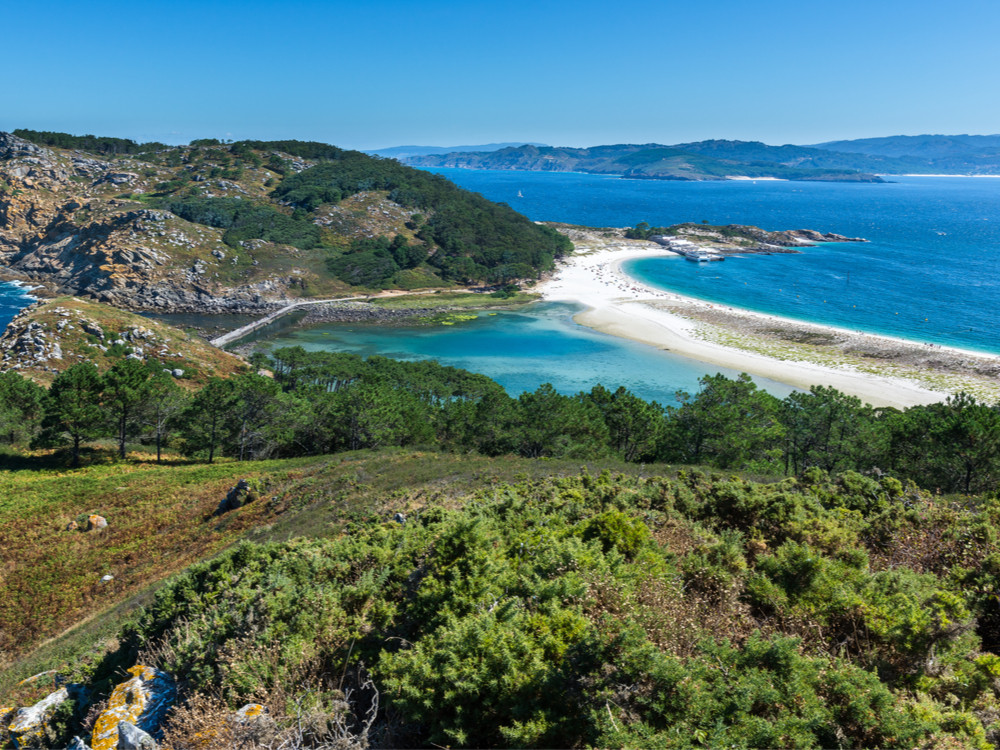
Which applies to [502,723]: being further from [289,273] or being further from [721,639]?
[289,273]

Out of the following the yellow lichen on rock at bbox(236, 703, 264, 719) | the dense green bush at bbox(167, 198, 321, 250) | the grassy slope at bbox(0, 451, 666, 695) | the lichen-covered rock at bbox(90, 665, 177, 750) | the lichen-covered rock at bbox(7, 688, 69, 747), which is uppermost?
the dense green bush at bbox(167, 198, 321, 250)

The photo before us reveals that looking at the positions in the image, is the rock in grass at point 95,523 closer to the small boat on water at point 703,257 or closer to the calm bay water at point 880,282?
the calm bay water at point 880,282

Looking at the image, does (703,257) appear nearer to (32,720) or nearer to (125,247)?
(125,247)

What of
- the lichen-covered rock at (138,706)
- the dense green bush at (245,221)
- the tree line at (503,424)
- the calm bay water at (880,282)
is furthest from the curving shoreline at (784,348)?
the lichen-covered rock at (138,706)

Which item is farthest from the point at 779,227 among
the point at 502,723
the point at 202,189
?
the point at 502,723

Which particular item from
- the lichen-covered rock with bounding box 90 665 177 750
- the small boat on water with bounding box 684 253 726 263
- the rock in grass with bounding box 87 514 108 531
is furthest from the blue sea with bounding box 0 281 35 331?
the small boat on water with bounding box 684 253 726 263

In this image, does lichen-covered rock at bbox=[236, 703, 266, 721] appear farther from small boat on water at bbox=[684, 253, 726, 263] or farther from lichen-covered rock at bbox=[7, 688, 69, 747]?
small boat on water at bbox=[684, 253, 726, 263]
